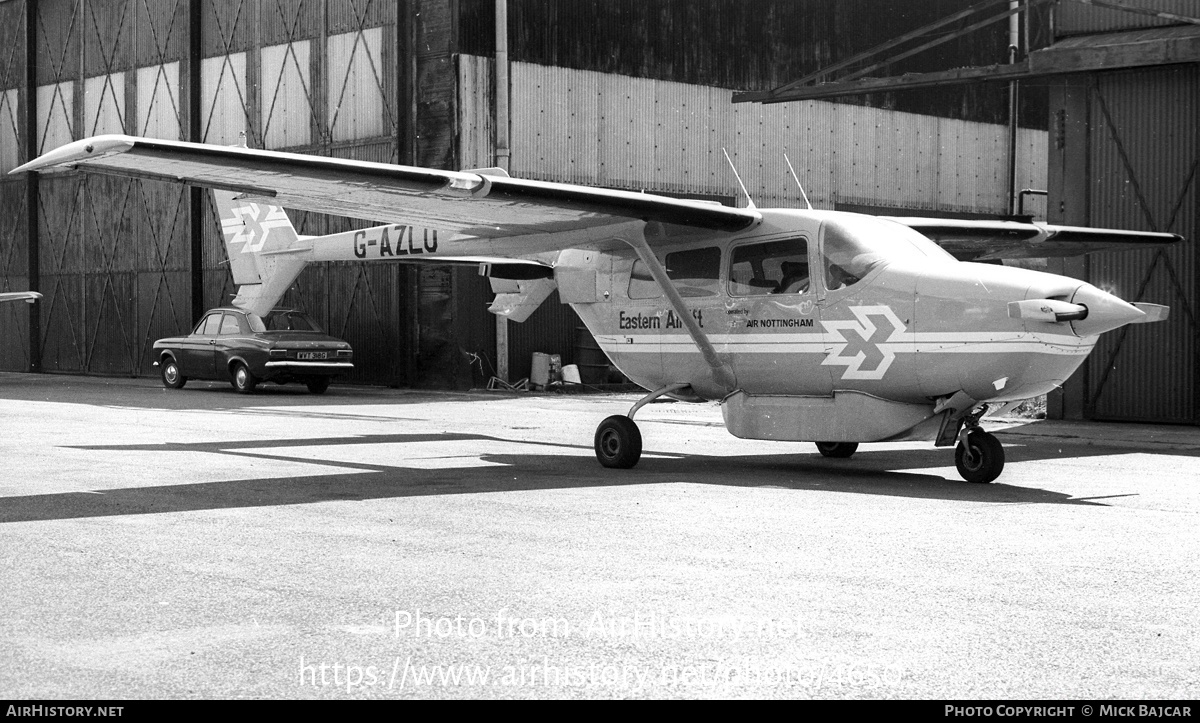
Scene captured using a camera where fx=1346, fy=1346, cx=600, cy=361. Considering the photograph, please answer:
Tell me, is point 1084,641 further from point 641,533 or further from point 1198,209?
point 1198,209

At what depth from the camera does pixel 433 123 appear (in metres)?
29.0

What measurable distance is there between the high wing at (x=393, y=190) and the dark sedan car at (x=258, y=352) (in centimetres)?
1307

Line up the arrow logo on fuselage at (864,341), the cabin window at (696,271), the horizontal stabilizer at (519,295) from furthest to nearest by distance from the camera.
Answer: the horizontal stabilizer at (519,295) < the cabin window at (696,271) < the arrow logo on fuselage at (864,341)

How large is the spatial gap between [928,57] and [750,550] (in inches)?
1255

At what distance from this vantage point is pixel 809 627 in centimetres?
555

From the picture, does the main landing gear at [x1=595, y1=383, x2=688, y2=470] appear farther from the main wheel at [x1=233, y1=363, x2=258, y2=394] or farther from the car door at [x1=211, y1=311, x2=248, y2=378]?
the car door at [x1=211, y1=311, x2=248, y2=378]

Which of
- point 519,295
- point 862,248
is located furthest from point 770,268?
point 519,295

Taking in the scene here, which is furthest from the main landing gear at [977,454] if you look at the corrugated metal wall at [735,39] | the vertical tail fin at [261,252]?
the corrugated metal wall at [735,39]

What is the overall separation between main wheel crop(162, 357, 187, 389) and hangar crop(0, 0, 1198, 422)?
13.7ft

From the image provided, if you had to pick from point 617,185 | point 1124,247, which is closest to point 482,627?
point 1124,247

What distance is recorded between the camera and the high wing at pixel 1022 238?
47.0 feet

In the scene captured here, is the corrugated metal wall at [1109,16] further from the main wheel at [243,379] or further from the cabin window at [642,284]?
the main wheel at [243,379]

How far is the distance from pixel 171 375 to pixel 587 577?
2401 centimetres

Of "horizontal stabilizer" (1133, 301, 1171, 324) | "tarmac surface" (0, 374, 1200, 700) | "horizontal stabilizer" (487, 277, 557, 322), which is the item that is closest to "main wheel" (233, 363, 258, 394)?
"horizontal stabilizer" (487, 277, 557, 322)
